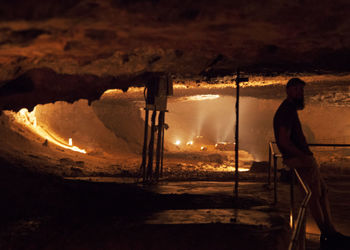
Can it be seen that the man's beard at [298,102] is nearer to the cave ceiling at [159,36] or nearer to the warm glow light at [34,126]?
the cave ceiling at [159,36]

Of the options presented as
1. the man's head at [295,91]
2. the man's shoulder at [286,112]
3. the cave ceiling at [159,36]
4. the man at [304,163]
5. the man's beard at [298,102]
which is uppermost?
the cave ceiling at [159,36]

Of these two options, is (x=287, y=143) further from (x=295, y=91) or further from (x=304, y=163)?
(x=295, y=91)

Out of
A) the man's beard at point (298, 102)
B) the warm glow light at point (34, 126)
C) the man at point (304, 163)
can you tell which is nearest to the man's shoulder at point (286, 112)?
the man at point (304, 163)

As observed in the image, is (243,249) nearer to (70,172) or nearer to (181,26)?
(181,26)

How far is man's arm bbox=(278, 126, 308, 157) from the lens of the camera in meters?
3.89

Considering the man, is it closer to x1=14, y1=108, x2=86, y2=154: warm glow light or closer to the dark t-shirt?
the dark t-shirt

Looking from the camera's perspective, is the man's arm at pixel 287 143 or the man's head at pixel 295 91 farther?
the man's head at pixel 295 91

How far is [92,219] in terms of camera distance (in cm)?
551

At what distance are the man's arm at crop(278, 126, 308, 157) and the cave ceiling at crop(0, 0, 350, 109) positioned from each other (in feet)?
3.50

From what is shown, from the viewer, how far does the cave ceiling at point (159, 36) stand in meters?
3.04

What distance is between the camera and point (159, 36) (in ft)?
12.4

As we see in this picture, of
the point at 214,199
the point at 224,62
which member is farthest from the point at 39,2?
the point at 214,199

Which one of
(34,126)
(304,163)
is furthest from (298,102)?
(34,126)

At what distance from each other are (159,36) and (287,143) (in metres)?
1.72
